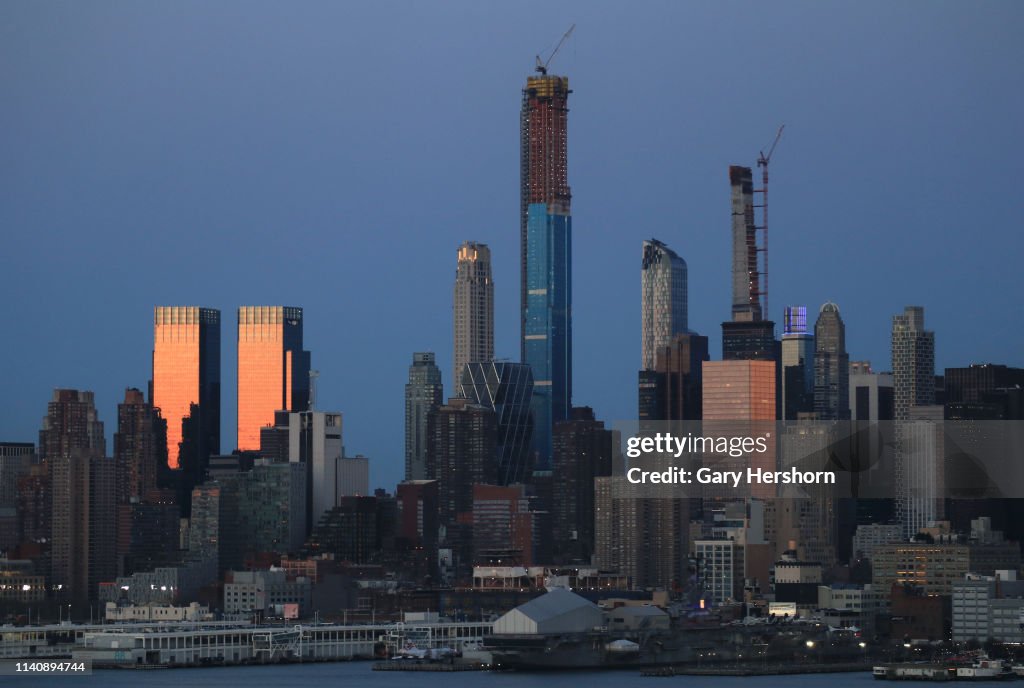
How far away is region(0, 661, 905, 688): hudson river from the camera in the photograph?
6675 centimetres

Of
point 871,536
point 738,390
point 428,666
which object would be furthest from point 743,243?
point 428,666

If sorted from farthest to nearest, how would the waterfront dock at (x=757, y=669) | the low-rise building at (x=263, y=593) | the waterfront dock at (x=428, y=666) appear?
1. the low-rise building at (x=263, y=593)
2. the waterfront dock at (x=428, y=666)
3. the waterfront dock at (x=757, y=669)

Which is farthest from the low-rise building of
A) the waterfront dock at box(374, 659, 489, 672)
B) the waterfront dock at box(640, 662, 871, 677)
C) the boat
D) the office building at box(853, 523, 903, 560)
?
the boat

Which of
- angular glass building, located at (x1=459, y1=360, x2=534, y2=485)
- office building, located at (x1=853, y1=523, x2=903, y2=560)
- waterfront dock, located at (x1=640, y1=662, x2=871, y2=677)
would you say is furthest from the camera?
angular glass building, located at (x1=459, y1=360, x2=534, y2=485)

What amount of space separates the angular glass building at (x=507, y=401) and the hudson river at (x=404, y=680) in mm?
104930

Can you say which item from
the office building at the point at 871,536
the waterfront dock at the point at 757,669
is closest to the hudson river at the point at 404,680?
the waterfront dock at the point at 757,669

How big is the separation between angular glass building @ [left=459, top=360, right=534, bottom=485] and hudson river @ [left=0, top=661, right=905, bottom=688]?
105 meters

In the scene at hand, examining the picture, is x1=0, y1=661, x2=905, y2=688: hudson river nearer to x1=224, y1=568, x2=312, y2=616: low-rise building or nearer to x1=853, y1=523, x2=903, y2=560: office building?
x1=224, y1=568, x2=312, y2=616: low-rise building

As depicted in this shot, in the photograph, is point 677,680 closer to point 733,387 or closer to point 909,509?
point 909,509

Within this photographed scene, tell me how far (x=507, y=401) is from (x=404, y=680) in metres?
115

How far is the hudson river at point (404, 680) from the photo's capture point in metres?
66.8

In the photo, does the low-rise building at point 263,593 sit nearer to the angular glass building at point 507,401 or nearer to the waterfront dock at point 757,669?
the waterfront dock at point 757,669

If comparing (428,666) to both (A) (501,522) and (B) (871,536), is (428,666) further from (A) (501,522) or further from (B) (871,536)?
(A) (501,522)

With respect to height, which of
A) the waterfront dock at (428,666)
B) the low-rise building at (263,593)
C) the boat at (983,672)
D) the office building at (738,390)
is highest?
the office building at (738,390)
